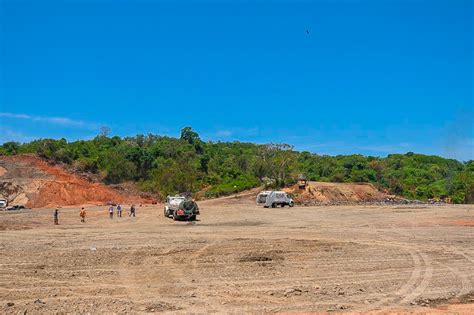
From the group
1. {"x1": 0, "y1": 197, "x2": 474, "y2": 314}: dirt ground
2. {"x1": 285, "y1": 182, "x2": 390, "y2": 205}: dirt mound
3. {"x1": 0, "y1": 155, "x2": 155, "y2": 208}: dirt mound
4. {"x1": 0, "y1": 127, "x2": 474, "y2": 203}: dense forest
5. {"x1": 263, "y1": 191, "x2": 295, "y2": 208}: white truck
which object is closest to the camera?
{"x1": 0, "y1": 197, "x2": 474, "y2": 314}: dirt ground

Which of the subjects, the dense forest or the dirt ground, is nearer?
the dirt ground

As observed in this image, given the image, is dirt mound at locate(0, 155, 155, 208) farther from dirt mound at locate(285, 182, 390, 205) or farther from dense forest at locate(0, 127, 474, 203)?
dirt mound at locate(285, 182, 390, 205)

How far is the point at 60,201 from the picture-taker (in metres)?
63.9

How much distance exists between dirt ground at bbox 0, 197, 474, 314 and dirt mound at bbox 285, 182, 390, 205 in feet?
149

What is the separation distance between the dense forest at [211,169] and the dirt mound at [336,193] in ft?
15.2

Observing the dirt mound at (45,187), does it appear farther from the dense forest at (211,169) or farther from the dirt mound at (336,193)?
the dirt mound at (336,193)

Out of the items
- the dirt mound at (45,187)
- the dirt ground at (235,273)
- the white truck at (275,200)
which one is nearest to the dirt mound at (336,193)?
the white truck at (275,200)

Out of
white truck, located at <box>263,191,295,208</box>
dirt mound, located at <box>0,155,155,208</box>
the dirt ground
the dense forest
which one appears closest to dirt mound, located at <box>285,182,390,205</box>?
the dense forest

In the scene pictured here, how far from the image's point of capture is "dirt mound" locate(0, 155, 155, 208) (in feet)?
211

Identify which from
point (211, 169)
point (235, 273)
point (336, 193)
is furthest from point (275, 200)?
point (235, 273)

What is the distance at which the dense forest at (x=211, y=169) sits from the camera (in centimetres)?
7812

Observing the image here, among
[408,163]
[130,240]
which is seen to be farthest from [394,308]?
[408,163]

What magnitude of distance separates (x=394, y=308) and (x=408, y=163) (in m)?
118

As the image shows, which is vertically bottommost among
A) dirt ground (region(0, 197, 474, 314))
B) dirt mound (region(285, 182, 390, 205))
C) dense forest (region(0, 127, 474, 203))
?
dirt ground (region(0, 197, 474, 314))
